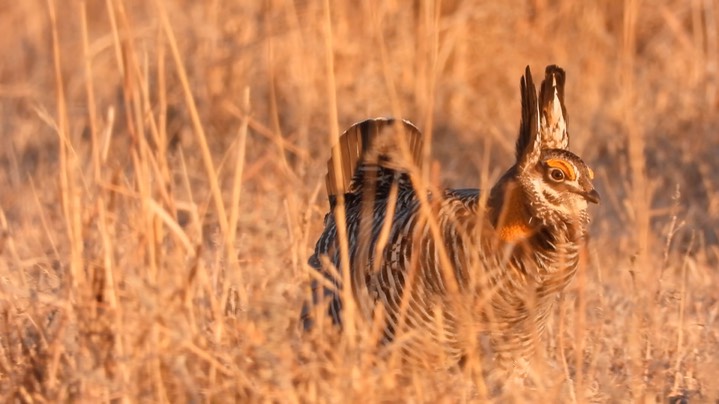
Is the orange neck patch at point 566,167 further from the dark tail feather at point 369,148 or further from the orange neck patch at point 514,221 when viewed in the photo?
the dark tail feather at point 369,148

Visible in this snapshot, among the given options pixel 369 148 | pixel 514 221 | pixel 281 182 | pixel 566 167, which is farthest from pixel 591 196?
pixel 281 182

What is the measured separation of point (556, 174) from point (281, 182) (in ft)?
6.21

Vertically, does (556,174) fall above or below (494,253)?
above

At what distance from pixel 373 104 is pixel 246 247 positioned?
3555 mm

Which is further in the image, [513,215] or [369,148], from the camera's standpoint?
[369,148]

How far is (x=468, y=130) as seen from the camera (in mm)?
7770

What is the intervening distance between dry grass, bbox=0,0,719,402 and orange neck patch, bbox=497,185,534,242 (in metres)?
0.18

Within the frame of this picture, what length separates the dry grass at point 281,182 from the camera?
3.29m

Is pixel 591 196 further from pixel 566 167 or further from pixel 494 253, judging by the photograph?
pixel 494 253

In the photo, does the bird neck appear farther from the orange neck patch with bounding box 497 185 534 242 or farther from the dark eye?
the dark eye

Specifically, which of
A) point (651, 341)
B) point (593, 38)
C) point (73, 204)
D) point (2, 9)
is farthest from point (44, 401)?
point (2, 9)

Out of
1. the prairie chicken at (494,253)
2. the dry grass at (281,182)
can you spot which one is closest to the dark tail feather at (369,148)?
the dry grass at (281,182)

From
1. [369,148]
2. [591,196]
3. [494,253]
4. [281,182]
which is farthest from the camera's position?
[281,182]

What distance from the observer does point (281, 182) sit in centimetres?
555
